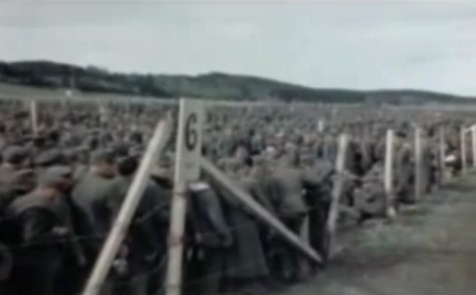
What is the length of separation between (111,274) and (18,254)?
2.62 feet

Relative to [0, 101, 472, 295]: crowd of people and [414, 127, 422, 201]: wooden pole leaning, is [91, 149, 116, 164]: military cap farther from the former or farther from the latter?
[414, 127, 422, 201]: wooden pole leaning

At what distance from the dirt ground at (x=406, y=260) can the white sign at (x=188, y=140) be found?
4028 mm

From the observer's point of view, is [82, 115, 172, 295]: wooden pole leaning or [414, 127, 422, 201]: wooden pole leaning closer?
[82, 115, 172, 295]: wooden pole leaning

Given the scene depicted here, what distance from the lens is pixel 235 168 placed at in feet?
45.6

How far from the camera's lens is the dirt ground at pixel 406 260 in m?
13.4

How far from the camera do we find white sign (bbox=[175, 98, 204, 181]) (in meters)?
8.96

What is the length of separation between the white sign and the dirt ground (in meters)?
4.03

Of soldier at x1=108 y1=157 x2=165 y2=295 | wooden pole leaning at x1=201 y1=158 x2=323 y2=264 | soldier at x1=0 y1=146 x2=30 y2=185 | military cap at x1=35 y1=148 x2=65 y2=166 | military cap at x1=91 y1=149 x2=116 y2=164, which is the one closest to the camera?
soldier at x1=108 y1=157 x2=165 y2=295

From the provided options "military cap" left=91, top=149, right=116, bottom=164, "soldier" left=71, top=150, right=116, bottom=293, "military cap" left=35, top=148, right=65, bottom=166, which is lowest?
"soldier" left=71, top=150, right=116, bottom=293

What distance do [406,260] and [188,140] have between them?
293 inches

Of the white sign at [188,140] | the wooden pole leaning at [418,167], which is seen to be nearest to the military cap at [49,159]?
the white sign at [188,140]

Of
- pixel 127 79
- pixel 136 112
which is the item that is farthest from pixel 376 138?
pixel 127 79

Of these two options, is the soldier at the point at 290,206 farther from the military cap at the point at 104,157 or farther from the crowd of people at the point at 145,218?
the military cap at the point at 104,157

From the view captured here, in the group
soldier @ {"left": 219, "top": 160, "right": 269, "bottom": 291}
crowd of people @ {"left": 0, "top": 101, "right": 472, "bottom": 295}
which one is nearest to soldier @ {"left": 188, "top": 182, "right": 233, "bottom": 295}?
crowd of people @ {"left": 0, "top": 101, "right": 472, "bottom": 295}
